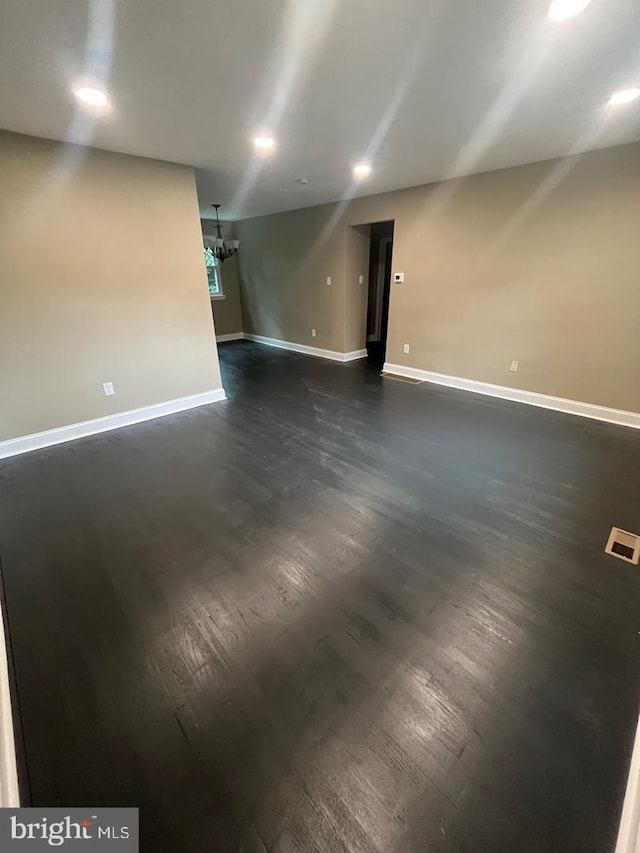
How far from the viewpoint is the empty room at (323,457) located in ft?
3.47

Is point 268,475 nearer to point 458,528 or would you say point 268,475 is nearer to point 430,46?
point 458,528

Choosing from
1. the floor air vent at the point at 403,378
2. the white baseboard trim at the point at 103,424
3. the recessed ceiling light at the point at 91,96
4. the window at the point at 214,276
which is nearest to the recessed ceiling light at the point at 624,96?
the floor air vent at the point at 403,378

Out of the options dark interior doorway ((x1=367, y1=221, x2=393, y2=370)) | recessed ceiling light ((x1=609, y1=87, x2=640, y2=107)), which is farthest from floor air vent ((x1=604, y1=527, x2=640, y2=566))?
dark interior doorway ((x1=367, y1=221, x2=393, y2=370))

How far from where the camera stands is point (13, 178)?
8.59ft

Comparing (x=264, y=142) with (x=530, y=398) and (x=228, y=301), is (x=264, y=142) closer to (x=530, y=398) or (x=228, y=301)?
(x=530, y=398)

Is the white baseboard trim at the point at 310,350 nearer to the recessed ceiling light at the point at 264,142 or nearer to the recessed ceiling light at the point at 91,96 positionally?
the recessed ceiling light at the point at 264,142

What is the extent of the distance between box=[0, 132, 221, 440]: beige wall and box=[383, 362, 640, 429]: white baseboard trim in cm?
301

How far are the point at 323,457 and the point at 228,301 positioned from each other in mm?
5832

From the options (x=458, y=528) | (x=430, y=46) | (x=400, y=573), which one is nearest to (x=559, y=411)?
(x=458, y=528)

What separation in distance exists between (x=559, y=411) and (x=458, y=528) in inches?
100.0

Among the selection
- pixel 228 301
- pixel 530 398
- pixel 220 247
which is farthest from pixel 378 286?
pixel 530 398

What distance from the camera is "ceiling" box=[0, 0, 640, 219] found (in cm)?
145

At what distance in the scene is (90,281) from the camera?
311cm

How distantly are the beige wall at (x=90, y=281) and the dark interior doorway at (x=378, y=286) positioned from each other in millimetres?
3336
